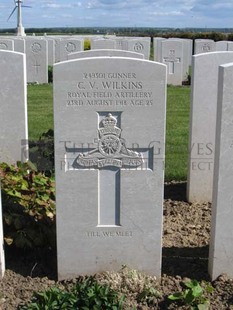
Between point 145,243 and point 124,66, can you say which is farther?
point 145,243

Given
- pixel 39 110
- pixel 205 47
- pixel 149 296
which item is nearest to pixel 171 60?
pixel 205 47

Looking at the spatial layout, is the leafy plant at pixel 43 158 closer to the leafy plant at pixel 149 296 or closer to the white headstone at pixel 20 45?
the leafy plant at pixel 149 296

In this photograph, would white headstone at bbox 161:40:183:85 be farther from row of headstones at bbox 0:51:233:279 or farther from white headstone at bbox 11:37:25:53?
row of headstones at bbox 0:51:233:279

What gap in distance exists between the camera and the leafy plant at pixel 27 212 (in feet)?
12.6

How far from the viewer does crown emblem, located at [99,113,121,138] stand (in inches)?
134

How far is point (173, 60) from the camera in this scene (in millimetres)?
15172

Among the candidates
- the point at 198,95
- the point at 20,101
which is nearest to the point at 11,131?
the point at 20,101

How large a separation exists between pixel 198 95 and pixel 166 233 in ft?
4.80

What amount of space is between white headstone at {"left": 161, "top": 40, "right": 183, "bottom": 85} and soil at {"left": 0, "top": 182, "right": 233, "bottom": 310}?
11.0 m

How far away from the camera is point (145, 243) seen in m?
3.63

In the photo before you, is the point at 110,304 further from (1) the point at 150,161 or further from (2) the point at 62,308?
(1) the point at 150,161

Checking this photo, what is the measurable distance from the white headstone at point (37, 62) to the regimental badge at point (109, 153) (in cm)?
1188

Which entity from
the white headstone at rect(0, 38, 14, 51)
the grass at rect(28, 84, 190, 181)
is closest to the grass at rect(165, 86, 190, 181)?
the grass at rect(28, 84, 190, 181)

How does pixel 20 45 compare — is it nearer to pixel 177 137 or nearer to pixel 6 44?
pixel 6 44
